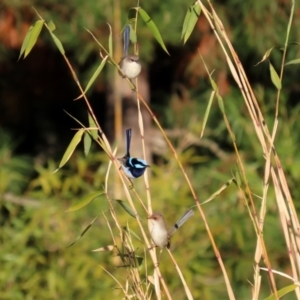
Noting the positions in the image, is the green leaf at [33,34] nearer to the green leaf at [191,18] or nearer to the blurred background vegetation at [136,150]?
the green leaf at [191,18]

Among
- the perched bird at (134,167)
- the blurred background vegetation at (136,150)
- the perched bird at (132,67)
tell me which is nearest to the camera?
the perched bird at (134,167)

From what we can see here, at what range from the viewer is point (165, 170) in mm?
4320

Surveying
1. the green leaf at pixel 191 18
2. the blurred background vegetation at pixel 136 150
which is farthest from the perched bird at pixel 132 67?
the blurred background vegetation at pixel 136 150

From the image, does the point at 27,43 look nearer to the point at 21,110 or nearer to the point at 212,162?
the point at 212,162

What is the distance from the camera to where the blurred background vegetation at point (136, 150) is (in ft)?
12.3

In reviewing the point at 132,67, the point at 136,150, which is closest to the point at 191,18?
the point at 132,67

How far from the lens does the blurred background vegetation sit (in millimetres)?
3754

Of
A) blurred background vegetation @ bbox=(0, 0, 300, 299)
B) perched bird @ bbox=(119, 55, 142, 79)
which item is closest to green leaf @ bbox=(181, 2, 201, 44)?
perched bird @ bbox=(119, 55, 142, 79)

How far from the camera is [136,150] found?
4.95 metres

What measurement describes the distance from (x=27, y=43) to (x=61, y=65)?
3.86m

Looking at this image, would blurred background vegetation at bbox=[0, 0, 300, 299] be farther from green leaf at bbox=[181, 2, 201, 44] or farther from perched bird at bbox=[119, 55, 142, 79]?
green leaf at bbox=[181, 2, 201, 44]

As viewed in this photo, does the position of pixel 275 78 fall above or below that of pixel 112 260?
above

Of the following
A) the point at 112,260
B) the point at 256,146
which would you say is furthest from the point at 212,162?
the point at 112,260

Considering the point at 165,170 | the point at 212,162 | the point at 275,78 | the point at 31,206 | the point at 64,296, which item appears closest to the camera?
the point at 275,78
